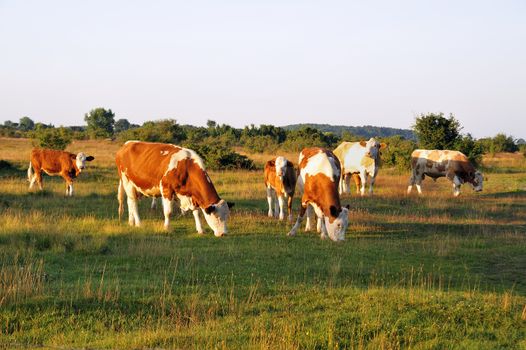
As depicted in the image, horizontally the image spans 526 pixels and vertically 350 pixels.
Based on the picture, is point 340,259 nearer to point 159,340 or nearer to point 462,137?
point 159,340

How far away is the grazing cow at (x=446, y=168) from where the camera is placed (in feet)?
96.5

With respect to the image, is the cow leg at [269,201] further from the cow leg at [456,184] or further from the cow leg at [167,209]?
the cow leg at [456,184]

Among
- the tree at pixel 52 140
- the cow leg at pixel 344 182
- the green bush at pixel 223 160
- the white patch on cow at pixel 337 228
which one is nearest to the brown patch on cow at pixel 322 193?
the white patch on cow at pixel 337 228

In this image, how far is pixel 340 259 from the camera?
12.9 metres

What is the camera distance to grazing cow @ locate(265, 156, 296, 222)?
62.5 ft

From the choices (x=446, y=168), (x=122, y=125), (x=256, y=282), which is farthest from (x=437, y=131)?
(x=122, y=125)

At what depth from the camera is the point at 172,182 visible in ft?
56.0

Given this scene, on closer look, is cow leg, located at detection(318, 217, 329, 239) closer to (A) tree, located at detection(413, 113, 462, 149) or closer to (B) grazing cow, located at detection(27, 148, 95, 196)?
(B) grazing cow, located at detection(27, 148, 95, 196)

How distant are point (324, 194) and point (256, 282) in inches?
247

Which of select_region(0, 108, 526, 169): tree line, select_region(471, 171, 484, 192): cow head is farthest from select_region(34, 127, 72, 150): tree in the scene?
select_region(471, 171, 484, 192): cow head

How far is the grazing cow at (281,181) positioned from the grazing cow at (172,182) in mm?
2789

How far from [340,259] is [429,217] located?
858 centimetres

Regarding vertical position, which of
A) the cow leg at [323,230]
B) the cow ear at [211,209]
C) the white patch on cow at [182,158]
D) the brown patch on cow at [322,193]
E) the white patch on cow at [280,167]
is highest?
the white patch on cow at [182,158]

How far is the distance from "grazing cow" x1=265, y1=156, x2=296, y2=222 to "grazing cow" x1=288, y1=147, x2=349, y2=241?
5.01 ft
